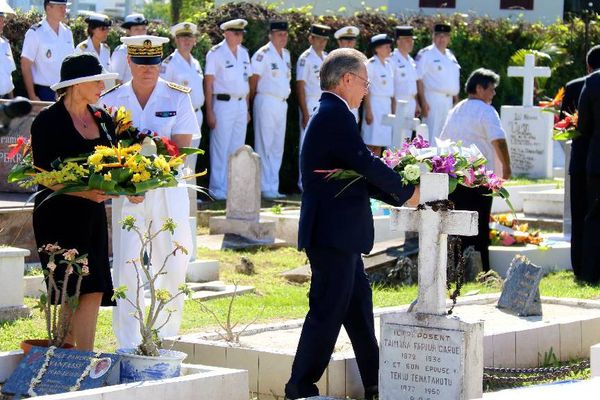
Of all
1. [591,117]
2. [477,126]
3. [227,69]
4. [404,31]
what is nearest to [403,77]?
[404,31]

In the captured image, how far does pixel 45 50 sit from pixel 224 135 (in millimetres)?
3441

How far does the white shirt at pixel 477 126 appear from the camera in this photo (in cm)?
1312

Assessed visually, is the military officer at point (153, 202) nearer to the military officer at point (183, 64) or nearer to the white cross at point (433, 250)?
the white cross at point (433, 250)

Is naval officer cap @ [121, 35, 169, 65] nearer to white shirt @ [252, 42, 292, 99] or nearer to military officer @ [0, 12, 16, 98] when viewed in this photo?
military officer @ [0, 12, 16, 98]

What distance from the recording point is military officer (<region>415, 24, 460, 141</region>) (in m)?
21.2

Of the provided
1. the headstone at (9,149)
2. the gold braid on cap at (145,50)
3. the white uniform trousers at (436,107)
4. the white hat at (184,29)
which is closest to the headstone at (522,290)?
the gold braid on cap at (145,50)

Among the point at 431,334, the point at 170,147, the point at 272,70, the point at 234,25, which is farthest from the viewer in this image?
the point at 272,70

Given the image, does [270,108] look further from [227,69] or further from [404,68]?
[404,68]

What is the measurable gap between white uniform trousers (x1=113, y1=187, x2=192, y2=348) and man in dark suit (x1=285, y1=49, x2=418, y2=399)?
1.29 meters

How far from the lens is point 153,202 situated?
8.72 m

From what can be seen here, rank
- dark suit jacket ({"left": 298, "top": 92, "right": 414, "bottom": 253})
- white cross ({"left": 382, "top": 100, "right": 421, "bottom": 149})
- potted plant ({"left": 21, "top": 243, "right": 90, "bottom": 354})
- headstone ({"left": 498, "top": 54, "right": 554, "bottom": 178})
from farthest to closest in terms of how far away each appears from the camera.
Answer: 1. headstone ({"left": 498, "top": 54, "right": 554, "bottom": 178})
2. white cross ({"left": 382, "top": 100, "right": 421, "bottom": 149})
3. potted plant ({"left": 21, "top": 243, "right": 90, "bottom": 354})
4. dark suit jacket ({"left": 298, "top": 92, "right": 414, "bottom": 253})

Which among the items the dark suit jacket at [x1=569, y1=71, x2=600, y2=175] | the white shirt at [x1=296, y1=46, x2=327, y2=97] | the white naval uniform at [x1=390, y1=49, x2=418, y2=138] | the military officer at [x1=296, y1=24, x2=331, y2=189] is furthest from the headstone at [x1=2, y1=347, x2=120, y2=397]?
the white naval uniform at [x1=390, y1=49, x2=418, y2=138]

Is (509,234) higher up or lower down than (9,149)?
lower down

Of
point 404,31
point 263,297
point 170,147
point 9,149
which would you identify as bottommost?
point 263,297
